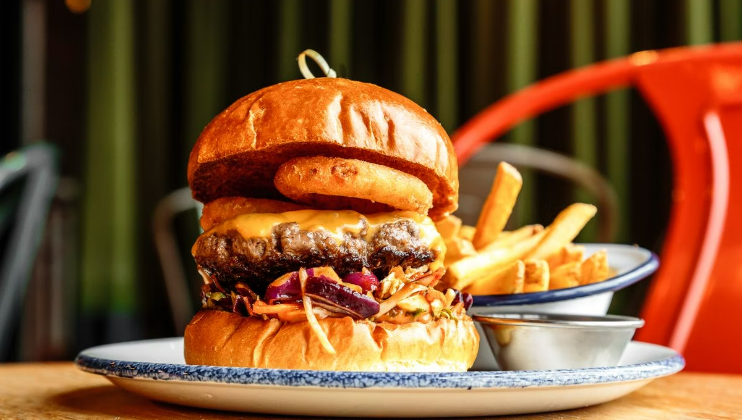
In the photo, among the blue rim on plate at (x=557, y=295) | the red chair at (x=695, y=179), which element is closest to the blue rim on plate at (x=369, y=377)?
the blue rim on plate at (x=557, y=295)

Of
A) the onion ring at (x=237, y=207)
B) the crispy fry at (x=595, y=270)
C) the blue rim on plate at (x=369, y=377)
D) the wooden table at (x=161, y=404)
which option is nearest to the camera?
the blue rim on plate at (x=369, y=377)

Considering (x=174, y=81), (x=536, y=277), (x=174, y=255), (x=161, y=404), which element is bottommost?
(x=174, y=255)

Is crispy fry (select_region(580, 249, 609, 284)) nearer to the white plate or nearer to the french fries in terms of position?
the french fries

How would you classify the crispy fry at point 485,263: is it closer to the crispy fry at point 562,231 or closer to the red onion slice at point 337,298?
the crispy fry at point 562,231

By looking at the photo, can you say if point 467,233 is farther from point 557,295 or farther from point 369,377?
point 369,377

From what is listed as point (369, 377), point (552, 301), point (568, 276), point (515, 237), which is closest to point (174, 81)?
point (515, 237)

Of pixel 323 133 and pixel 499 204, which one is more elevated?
pixel 323 133
